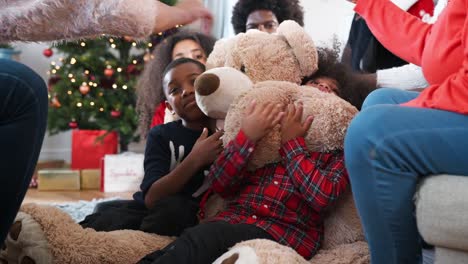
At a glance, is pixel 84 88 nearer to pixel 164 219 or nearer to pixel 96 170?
pixel 96 170

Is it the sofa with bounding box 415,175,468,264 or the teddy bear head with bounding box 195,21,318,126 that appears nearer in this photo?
the sofa with bounding box 415,175,468,264

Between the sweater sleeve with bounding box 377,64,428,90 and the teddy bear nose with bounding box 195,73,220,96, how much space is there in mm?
652

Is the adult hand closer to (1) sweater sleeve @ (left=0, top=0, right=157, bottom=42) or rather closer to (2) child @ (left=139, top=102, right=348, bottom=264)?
(1) sweater sleeve @ (left=0, top=0, right=157, bottom=42)

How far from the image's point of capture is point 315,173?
107 centimetres

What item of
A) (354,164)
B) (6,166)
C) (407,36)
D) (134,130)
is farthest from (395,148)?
(134,130)

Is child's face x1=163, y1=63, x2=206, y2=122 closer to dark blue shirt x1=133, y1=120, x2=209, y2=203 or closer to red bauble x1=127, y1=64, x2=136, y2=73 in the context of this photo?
dark blue shirt x1=133, y1=120, x2=209, y2=203

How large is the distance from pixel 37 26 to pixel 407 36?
82 centimetres

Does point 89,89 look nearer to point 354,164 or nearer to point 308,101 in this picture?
point 308,101

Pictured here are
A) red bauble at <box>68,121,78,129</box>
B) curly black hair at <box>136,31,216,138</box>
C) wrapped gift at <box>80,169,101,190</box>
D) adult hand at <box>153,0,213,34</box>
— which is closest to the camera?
adult hand at <box>153,0,213,34</box>

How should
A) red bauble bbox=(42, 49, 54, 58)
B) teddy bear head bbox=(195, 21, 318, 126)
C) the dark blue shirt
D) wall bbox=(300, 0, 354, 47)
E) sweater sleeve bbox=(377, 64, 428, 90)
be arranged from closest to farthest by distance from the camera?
teddy bear head bbox=(195, 21, 318, 126)
the dark blue shirt
sweater sleeve bbox=(377, 64, 428, 90)
wall bbox=(300, 0, 354, 47)
red bauble bbox=(42, 49, 54, 58)

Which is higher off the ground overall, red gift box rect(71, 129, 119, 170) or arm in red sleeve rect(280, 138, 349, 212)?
arm in red sleeve rect(280, 138, 349, 212)

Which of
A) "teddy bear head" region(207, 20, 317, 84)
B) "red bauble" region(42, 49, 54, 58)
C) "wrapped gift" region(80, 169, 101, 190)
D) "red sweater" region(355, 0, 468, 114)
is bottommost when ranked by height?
"wrapped gift" region(80, 169, 101, 190)

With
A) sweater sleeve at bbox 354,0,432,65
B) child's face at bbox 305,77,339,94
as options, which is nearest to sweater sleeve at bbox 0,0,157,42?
child's face at bbox 305,77,339,94

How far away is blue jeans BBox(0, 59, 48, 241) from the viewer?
2.75ft
